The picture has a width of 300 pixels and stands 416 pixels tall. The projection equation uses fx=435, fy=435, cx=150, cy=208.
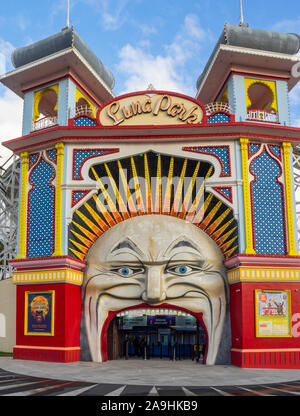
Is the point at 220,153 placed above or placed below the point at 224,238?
above

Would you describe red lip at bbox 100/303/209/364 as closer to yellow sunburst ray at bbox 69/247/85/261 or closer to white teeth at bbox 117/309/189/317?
white teeth at bbox 117/309/189/317

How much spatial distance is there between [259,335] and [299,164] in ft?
36.9

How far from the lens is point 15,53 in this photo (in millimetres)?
22859

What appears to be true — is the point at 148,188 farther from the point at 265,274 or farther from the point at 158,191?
the point at 265,274

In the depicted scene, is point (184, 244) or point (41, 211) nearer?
point (184, 244)

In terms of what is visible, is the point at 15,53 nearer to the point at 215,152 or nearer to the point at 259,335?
the point at 215,152

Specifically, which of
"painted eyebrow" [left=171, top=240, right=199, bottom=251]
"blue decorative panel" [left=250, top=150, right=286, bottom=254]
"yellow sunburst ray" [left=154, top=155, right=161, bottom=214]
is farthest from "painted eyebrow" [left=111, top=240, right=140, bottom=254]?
"blue decorative panel" [left=250, top=150, right=286, bottom=254]

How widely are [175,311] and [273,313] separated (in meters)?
4.19

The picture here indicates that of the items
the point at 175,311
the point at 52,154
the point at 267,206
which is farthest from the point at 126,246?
the point at 267,206

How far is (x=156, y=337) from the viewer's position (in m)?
23.3

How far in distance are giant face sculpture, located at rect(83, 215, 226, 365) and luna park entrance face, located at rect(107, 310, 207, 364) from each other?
287cm

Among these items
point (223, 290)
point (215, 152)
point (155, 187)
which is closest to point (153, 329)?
point (223, 290)

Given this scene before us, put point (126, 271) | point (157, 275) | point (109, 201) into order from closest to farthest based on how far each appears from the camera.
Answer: point (157, 275)
point (126, 271)
point (109, 201)

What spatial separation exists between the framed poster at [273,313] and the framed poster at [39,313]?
28.7 feet
